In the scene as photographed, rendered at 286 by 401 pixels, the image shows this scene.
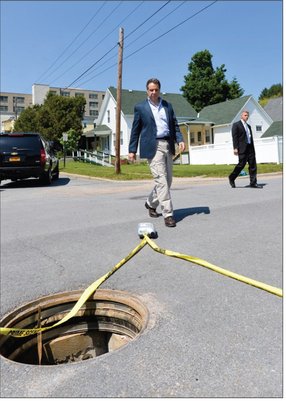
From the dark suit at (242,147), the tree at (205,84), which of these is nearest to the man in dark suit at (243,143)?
the dark suit at (242,147)

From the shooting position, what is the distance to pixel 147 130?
5672 millimetres

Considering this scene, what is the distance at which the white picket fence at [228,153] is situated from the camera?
2328 centimetres

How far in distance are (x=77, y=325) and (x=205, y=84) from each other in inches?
2404

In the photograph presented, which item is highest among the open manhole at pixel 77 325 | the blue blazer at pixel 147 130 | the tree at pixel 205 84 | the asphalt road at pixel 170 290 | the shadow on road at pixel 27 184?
the tree at pixel 205 84

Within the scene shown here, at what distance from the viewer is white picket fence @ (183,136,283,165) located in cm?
2328

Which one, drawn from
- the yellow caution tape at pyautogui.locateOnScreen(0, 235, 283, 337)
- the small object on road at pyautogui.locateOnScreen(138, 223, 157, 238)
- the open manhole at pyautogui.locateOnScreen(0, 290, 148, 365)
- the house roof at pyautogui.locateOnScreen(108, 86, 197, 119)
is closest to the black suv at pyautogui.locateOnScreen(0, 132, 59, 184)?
the small object on road at pyautogui.locateOnScreen(138, 223, 157, 238)

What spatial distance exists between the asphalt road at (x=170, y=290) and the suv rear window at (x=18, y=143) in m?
5.96

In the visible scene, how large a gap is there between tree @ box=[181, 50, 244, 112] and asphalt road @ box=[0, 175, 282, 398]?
56043 millimetres

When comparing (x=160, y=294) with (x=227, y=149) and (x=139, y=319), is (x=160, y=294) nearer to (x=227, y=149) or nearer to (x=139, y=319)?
(x=139, y=319)

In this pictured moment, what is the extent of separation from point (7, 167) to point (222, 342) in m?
11.7

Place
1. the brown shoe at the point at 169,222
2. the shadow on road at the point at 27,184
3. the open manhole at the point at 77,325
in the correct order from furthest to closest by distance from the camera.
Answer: the shadow on road at the point at 27,184, the brown shoe at the point at 169,222, the open manhole at the point at 77,325

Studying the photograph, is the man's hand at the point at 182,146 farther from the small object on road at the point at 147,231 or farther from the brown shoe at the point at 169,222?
the small object on road at the point at 147,231

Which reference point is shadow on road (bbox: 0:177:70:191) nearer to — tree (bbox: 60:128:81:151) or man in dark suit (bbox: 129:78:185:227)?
man in dark suit (bbox: 129:78:185:227)

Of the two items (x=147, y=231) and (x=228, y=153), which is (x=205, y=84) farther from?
(x=147, y=231)
